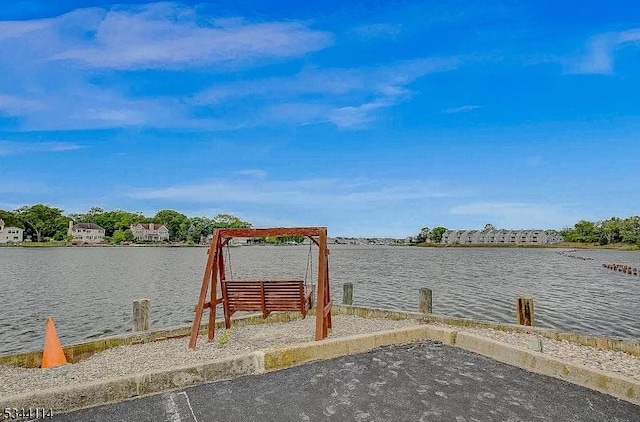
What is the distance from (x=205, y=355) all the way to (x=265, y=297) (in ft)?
8.50

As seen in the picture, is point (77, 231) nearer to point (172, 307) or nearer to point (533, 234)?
point (172, 307)

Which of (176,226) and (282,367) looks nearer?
(282,367)

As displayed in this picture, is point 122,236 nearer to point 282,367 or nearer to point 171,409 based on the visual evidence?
point 282,367

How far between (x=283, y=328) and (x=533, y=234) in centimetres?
20601

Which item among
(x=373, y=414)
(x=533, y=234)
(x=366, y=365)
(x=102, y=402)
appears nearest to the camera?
(x=373, y=414)

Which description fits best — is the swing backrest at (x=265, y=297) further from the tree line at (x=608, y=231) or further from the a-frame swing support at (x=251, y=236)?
the tree line at (x=608, y=231)

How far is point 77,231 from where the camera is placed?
163375mm

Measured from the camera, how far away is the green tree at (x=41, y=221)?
156 m

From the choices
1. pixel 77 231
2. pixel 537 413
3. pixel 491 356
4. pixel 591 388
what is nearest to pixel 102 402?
pixel 537 413

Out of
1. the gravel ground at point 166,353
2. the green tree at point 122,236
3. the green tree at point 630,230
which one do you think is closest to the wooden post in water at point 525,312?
the gravel ground at point 166,353

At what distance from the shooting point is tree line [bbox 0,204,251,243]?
15688 centimetres

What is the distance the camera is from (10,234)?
497 ft

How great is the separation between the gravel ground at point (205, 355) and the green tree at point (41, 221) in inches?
6830

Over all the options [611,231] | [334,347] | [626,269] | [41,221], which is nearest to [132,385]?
[334,347]
